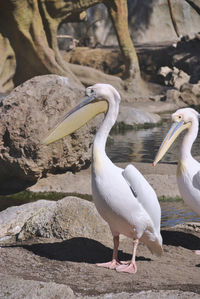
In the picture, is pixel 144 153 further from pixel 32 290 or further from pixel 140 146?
pixel 32 290

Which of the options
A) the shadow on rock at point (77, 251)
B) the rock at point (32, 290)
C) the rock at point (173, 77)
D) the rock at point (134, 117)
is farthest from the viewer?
the rock at point (173, 77)

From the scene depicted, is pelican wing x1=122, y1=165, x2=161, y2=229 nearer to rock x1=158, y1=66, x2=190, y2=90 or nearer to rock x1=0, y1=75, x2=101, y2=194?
rock x1=0, y1=75, x2=101, y2=194

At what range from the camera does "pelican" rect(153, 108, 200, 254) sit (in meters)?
4.83

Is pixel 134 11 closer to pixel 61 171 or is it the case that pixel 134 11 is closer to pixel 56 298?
pixel 61 171

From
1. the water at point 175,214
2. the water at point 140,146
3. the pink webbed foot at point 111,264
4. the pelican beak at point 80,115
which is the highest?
the pelican beak at point 80,115

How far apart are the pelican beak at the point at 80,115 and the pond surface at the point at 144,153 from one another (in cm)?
246

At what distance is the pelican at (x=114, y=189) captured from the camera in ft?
13.2

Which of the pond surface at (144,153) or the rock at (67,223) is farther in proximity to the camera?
the pond surface at (144,153)

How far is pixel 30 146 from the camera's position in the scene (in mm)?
7480

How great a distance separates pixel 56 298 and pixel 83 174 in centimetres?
487

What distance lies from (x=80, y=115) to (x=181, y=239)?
5.84 feet

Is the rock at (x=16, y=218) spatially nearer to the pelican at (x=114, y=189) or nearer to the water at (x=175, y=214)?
the pelican at (x=114, y=189)

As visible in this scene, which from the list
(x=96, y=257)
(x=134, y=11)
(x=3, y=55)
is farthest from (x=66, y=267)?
(x=134, y=11)

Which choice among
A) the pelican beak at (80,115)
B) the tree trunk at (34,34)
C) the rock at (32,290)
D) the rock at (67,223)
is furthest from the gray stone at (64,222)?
the tree trunk at (34,34)
